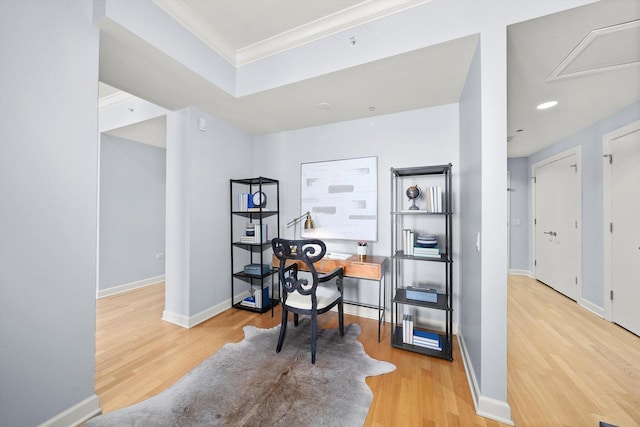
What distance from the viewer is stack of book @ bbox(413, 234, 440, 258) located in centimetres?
229

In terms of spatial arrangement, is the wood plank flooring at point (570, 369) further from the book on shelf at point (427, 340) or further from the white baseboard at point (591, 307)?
the book on shelf at point (427, 340)

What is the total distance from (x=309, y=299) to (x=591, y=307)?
146 inches

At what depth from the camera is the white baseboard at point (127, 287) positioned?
12.0 feet

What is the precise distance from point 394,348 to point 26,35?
10.9ft

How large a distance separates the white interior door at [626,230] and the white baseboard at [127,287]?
21.3ft

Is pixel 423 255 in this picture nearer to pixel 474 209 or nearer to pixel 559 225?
pixel 474 209

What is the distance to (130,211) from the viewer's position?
13.3ft

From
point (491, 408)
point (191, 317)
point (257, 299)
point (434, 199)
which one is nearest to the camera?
point (491, 408)

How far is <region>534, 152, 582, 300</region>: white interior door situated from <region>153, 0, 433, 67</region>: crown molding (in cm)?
356

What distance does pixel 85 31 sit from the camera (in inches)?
59.6

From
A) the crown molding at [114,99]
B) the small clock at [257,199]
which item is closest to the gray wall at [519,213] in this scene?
the small clock at [257,199]

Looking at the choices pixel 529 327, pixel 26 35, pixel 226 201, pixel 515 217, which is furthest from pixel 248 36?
pixel 515 217

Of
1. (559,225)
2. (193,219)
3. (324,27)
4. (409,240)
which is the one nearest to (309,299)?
(409,240)

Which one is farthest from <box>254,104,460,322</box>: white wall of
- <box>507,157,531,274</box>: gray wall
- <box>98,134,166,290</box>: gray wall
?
<box>507,157,531,274</box>: gray wall
